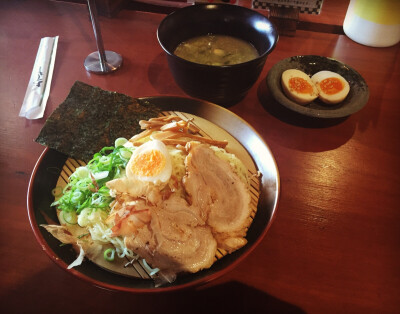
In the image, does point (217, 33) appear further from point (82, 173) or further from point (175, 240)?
point (175, 240)

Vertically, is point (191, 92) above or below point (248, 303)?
above

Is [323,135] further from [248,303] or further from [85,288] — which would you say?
[85,288]

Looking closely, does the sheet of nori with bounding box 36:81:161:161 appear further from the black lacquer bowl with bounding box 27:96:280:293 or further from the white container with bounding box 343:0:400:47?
the white container with bounding box 343:0:400:47

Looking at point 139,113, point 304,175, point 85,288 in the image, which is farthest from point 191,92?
point 85,288

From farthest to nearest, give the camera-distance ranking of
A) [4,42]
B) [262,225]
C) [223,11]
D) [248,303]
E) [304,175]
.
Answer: [4,42] → [223,11] → [304,175] → [262,225] → [248,303]

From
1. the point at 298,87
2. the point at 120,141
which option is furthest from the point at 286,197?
the point at 120,141

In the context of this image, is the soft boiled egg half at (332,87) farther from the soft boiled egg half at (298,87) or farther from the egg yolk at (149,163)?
the egg yolk at (149,163)
